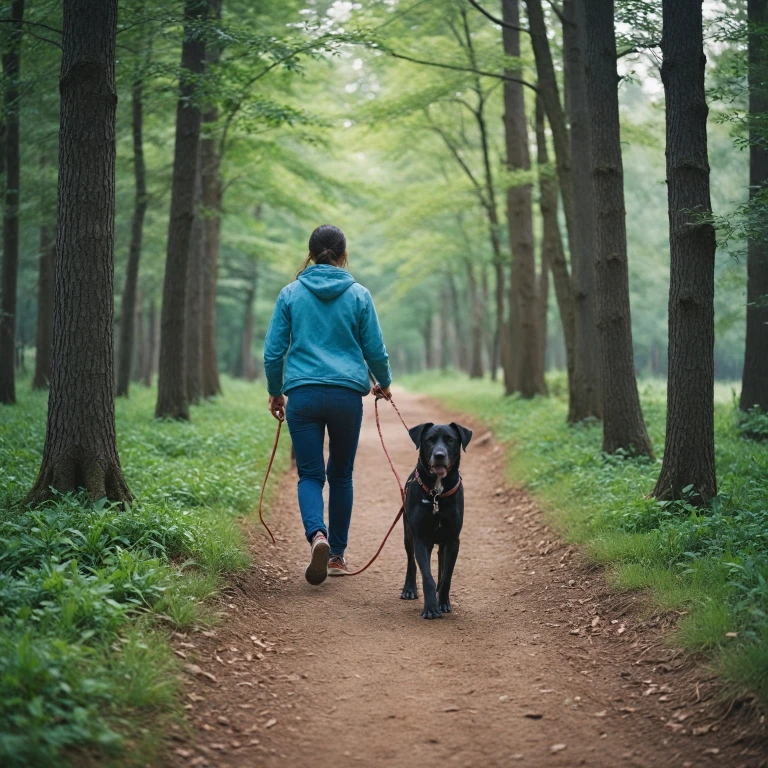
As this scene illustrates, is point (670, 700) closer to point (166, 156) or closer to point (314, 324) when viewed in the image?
point (314, 324)

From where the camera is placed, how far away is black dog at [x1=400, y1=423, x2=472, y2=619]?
16.3ft

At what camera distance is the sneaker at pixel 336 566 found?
19.5ft

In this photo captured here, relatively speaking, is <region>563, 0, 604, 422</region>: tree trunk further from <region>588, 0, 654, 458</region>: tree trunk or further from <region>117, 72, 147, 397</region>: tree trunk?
<region>117, 72, 147, 397</region>: tree trunk

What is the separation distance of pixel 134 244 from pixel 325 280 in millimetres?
10318

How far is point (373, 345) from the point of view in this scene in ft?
18.3

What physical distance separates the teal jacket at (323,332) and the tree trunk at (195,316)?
9135 millimetres

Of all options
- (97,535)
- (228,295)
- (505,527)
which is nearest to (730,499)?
(505,527)

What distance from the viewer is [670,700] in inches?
147

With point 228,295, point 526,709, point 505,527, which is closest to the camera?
point 526,709

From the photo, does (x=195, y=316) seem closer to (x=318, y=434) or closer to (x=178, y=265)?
(x=178, y=265)

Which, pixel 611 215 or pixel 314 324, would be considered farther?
pixel 611 215

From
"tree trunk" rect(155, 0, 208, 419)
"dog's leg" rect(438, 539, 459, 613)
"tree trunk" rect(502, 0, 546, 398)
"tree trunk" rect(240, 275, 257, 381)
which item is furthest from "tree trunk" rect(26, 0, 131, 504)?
"tree trunk" rect(240, 275, 257, 381)

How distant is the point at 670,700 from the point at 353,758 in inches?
66.5

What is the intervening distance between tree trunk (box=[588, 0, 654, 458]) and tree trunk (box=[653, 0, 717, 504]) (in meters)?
1.86
